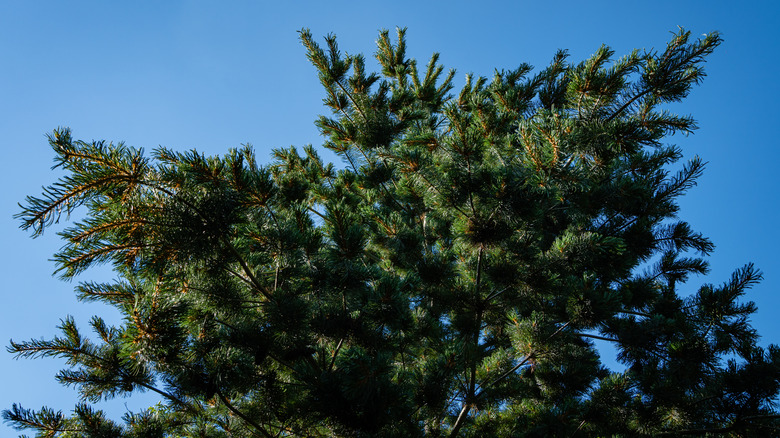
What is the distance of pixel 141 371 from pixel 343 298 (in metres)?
1.25

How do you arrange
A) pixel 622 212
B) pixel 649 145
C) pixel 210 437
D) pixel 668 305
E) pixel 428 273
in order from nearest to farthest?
pixel 649 145 < pixel 210 437 < pixel 428 273 < pixel 668 305 < pixel 622 212

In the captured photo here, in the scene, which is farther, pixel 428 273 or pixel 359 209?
pixel 359 209

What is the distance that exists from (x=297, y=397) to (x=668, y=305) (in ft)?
14.3

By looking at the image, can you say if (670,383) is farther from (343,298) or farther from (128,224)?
(128,224)

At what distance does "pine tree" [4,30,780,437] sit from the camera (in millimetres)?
2051

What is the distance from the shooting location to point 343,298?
9.09ft

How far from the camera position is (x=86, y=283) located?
233 centimetres

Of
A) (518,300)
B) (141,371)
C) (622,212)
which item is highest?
(622,212)

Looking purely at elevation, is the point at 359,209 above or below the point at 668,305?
above

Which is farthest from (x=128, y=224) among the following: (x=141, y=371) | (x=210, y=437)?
(x=210, y=437)

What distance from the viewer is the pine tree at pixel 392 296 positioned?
2.05 metres

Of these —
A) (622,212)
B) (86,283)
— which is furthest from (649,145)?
(86,283)

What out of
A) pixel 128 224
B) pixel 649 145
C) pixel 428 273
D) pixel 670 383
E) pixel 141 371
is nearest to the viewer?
pixel 128 224

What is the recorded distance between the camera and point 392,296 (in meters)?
2.49
